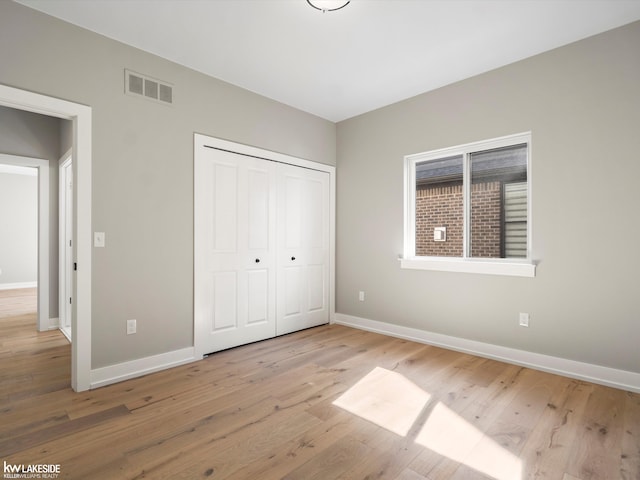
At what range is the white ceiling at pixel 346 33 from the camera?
93.5 inches

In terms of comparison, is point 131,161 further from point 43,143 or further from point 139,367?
point 43,143

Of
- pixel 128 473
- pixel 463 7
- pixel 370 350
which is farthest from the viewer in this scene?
pixel 370 350

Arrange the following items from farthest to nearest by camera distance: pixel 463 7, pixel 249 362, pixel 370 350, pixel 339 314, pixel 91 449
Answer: pixel 339 314, pixel 370 350, pixel 249 362, pixel 463 7, pixel 91 449

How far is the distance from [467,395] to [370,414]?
810 millimetres

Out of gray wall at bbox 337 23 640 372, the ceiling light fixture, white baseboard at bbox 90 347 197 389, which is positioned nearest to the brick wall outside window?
gray wall at bbox 337 23 640 372

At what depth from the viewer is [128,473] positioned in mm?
1668

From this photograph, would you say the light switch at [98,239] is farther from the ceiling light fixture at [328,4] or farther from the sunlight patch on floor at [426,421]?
the ceiling light fixture at [328,4]

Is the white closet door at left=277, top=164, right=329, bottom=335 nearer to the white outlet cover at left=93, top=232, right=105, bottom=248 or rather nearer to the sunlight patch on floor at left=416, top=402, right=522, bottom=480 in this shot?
the white outlet cover at left=93, top=232, right=105, bottom=248

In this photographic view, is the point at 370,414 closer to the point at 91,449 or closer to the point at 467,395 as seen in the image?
the point at 467,395

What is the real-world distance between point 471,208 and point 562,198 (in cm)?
84

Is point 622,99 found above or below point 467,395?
above

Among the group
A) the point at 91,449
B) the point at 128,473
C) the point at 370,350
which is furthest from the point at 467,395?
the point at 91,449

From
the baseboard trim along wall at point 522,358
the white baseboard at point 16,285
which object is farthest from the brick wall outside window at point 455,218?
the white baseboard at point 16,285

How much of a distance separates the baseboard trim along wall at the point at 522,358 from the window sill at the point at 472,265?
714mm
